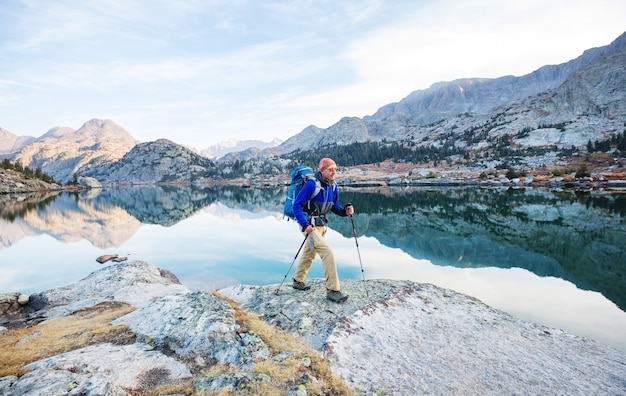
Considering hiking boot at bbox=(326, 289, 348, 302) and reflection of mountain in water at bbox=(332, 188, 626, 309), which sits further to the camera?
reflection of mountain in water at bbox=(332, 188, 626, 309)

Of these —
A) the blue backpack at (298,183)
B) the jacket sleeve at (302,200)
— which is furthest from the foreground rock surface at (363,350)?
the blue backpack at (298,183)

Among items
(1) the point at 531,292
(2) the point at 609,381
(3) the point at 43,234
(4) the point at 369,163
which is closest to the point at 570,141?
(4) the point at 369,163

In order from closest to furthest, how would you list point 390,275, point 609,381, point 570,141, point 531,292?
point 609,381 < point 531,292 < point 390,275 < point 570,141

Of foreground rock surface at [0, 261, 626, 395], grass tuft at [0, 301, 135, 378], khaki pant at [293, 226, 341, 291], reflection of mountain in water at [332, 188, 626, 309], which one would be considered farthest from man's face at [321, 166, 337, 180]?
reflection of mountain in water at [332, 188, 626, 309]

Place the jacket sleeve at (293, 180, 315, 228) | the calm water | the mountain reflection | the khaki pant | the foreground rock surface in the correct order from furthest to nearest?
the mountain reflection, the calm water, the khaki pant, the jacket sleeve at (293, 180, 315, 228), the foreground rock surface

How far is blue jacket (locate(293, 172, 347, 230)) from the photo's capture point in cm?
946

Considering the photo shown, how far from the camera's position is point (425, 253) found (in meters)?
24.4

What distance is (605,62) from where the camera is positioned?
646 ft

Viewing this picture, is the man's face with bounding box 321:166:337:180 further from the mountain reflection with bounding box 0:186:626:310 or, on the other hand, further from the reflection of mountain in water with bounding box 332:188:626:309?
the reflection of mountain in water with bounding box 332:188:626:309

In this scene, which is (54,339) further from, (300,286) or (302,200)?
(302,200)

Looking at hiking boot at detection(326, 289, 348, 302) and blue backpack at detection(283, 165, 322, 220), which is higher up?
blue backpack at detection(283, 165, 322, 220)

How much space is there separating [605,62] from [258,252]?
275 m

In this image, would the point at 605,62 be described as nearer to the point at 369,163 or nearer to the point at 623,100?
the point at 623,100

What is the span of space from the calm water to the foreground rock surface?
4.51m
